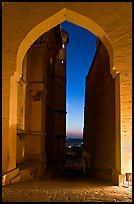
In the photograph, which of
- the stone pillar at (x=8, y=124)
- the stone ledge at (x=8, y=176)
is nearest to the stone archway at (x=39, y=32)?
the stone pillar at (x=8, y=124)

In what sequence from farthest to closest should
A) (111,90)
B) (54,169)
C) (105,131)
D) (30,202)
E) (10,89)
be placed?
(54,169), (105,131), (111,90), (10,89), (30,202)

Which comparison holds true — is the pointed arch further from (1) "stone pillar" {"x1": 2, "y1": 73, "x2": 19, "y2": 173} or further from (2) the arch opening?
(1) "stone pillar" {"x1": 2, "y1": 73, "x2": 19, "y2": 173}

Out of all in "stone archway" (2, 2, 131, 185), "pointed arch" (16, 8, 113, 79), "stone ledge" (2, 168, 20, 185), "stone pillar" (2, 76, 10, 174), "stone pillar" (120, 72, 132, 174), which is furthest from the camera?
"pointed arch" (16, 8, 113, 79)

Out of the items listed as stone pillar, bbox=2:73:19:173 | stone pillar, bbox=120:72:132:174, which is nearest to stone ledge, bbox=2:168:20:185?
stone pillar, bbox=2:73:19:173

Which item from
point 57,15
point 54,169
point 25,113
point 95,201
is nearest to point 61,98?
point 54,169

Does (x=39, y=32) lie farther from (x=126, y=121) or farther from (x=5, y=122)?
(x=126, y=121)

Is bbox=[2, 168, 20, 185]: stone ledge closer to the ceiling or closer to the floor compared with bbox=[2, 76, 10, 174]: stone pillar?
closer to the floor

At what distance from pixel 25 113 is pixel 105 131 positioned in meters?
3.51

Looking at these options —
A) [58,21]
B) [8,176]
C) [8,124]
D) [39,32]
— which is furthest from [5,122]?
[58,21]

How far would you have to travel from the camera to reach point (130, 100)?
203 inches

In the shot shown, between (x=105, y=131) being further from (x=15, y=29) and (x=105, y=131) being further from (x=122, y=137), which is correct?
(x=15, y=29)

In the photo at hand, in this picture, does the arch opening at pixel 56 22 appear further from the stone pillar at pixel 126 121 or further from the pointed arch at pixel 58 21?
the stone pillar at pixel 126 121

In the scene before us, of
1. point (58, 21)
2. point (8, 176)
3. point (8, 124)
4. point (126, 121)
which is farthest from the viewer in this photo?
point (58, 21)

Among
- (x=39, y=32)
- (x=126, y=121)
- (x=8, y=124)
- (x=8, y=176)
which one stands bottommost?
(x=8, y=176)
